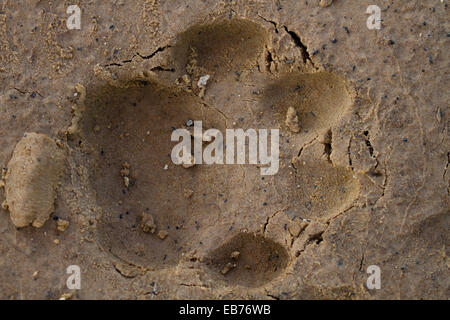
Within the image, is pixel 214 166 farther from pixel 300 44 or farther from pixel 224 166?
pixel 300 44

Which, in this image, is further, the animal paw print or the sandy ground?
the animal paw print

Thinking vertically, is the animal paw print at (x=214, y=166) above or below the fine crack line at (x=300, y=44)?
below

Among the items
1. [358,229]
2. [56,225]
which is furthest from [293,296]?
[56,225]

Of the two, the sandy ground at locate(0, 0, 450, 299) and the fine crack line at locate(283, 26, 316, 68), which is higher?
the fine crack line at locate(283, 26, 316, 68)

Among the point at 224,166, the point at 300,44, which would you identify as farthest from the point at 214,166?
the point at 300,44

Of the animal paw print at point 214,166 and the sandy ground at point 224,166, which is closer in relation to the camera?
the sandy ground at point 224,166

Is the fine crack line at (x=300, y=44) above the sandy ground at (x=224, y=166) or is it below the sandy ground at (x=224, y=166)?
above

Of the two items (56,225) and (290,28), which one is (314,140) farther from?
(56,225)
